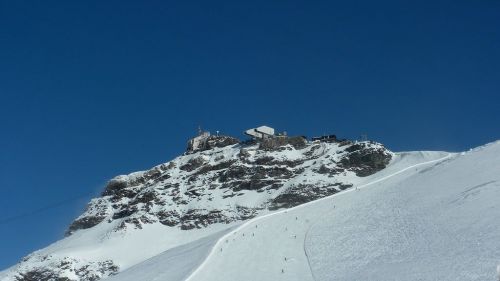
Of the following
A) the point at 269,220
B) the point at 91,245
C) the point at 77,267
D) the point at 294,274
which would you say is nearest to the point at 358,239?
the point at 294,274

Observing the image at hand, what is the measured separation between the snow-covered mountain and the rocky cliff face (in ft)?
0.67

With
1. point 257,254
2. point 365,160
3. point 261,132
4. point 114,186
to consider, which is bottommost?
point 257,254

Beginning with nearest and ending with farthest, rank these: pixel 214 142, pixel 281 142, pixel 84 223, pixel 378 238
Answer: pixel 378 238
pixel 84 223
pixel 281 142
pixel 214 142

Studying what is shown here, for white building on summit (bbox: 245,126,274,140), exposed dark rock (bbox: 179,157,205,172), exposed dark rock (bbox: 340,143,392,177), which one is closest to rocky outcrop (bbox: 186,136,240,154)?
white building on summit (bbox: 245,126,274,140)

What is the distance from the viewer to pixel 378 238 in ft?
141

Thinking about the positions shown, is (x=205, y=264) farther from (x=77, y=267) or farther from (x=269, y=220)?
(x=77, y=267)

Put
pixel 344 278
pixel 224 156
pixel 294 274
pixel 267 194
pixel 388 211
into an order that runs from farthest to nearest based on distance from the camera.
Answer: pixel 224 156
pixel 267 194
pixel 388 211
pixel 294 274
pixel 344 278

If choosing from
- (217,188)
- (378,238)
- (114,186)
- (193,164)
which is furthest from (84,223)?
(378,238)

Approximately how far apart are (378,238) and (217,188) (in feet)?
188

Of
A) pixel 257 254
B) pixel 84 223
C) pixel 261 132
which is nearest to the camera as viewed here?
pixel 257 254

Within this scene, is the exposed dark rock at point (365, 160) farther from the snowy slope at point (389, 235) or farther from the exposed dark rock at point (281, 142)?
the snowy slope at point (389, 235)

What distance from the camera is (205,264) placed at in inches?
1821

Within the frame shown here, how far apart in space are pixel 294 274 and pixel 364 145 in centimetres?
6206

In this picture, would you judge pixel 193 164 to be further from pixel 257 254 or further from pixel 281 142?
pixel 257 254
